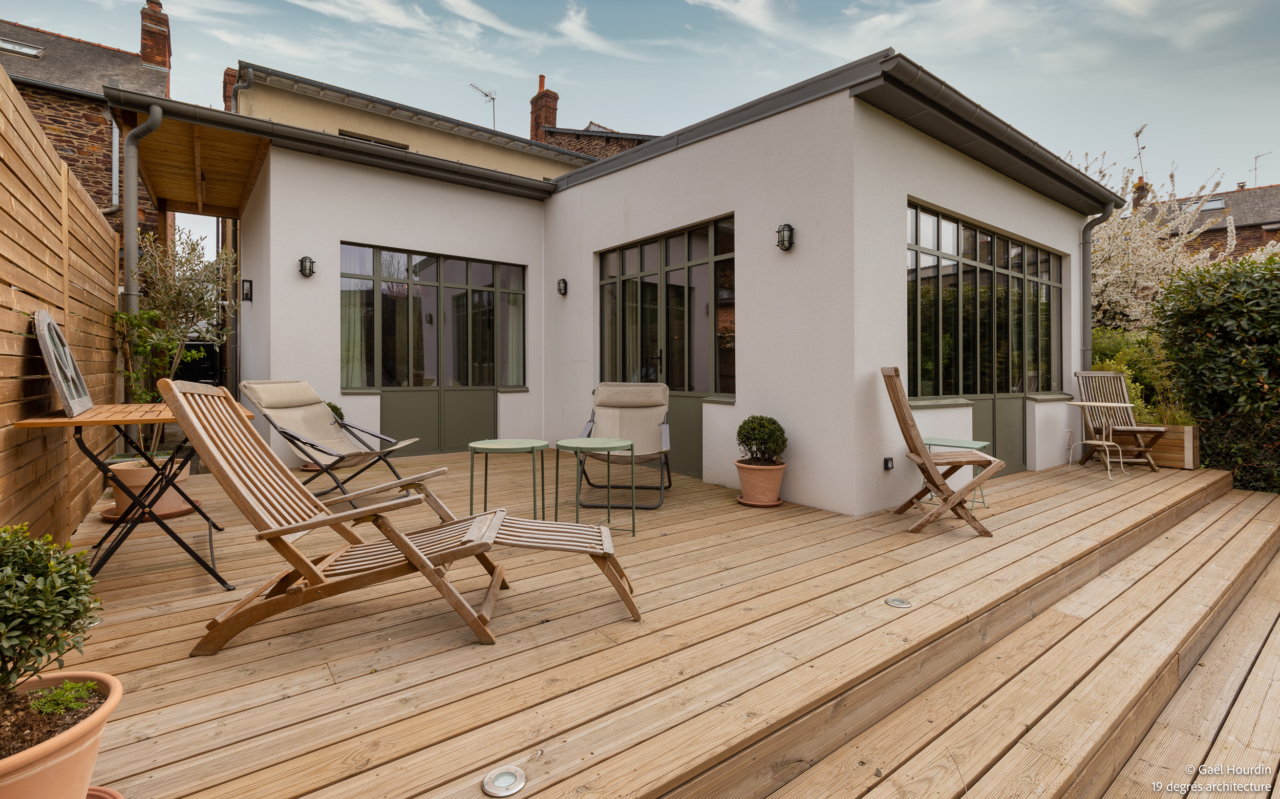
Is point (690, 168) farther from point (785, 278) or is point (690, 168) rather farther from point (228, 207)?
point (228, 207)

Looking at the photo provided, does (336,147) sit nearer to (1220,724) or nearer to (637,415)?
(637,415)

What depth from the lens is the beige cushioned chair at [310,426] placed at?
4219 millimetres

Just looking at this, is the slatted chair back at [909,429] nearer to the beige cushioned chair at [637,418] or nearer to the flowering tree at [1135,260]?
the beige cushioned chair at [637,418]

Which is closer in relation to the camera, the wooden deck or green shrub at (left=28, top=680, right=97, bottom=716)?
green shrub at (left=28, top=680, right=97, bottom=716)

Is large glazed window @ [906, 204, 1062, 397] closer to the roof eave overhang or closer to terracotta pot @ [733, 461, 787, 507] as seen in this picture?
the roof eave overhang

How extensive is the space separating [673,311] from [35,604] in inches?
212

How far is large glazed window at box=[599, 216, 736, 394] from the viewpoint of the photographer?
220 inches

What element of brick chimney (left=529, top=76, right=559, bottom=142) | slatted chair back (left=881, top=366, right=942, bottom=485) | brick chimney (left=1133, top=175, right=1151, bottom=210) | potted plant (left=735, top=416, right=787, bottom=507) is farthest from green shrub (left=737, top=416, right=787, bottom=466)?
brick chimney (left=1133, top=175, right=1151, bottom=210)

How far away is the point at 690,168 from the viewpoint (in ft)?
18.9

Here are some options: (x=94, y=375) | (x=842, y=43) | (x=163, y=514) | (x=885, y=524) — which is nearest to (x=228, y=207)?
(x=94, y=375)

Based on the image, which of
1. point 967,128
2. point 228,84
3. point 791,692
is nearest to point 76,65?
point 228,84

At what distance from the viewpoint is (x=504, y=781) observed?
1.42 metres

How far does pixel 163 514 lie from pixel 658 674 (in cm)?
375

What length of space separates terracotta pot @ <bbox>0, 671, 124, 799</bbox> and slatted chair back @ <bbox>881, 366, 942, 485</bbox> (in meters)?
4.08
